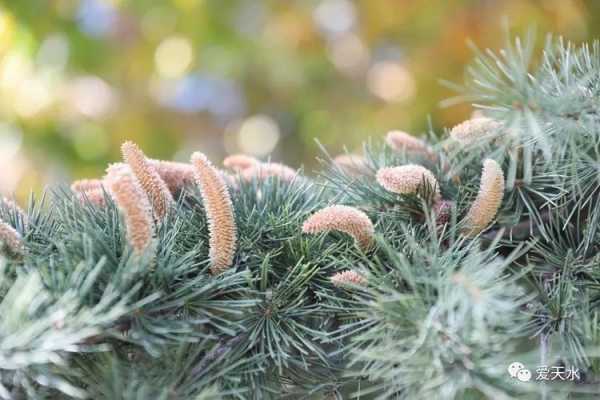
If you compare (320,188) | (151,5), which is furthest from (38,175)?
(320,188)

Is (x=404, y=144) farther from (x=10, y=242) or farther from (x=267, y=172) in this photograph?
(x=10, y=242)

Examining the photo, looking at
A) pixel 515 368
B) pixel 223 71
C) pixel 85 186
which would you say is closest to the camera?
pixel 515 368

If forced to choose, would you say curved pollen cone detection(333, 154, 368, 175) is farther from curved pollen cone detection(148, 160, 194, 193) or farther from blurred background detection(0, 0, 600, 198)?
blurred background detection(0, 0, 600, 198)

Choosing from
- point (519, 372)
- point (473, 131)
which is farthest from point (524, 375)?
point (473, 131)

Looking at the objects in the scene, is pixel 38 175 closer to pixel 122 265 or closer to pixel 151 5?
pixel 151 5

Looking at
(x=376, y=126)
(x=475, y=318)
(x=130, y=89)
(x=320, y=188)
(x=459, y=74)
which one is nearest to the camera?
(x=475, y=318)

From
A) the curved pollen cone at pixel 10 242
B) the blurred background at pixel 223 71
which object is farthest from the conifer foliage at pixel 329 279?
the blurred background at pixel 223 71
